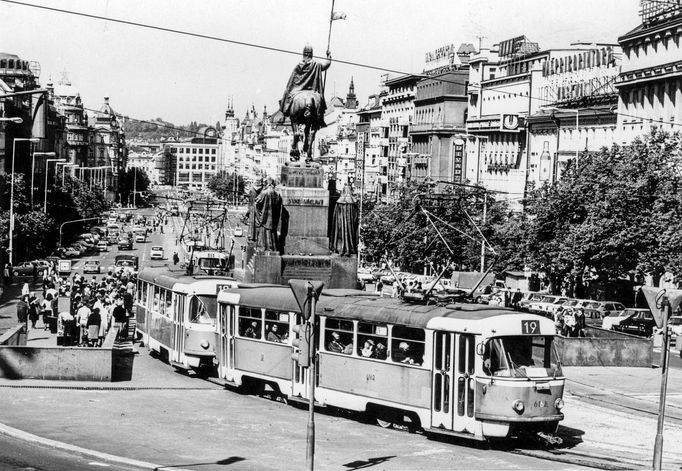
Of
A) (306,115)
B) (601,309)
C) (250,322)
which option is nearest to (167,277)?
(306,115)

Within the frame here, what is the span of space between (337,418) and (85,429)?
614cm

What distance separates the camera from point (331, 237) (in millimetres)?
39469

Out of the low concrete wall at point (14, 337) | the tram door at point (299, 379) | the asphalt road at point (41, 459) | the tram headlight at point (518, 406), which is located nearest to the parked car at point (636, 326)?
the low concrete wall at point (14, 337)

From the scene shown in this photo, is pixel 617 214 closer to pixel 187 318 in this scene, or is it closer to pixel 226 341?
pixel 187 318

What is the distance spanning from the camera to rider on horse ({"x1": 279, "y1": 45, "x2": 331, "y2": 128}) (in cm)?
4084

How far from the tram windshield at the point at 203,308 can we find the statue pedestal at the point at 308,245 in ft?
5.30

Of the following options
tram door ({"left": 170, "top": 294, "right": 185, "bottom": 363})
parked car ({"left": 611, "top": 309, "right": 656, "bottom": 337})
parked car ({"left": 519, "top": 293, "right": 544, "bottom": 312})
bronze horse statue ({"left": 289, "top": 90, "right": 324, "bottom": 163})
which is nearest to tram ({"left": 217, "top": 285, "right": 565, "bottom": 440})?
tram door ({"left": 170, "top": 294, "right": 185, "bottom": 363})

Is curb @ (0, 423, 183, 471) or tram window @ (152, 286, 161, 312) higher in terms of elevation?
tram window @ (152, 286, 161, 312)

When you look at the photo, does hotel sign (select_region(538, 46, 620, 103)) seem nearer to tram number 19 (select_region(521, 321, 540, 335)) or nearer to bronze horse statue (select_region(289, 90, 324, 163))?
bronze horse statue (select_region(289, 90, 324, 163))

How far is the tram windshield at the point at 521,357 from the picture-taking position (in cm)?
2719

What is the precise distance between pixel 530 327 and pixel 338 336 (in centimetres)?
498

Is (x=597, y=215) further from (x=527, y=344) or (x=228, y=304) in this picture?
(x=527, y=344)

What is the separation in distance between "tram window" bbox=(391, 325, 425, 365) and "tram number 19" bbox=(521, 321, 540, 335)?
2070mm

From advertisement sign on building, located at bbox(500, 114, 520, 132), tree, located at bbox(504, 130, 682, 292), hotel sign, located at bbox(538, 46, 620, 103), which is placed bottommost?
tree, located at bbox(504, 130, 682, 292)
